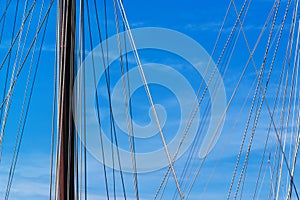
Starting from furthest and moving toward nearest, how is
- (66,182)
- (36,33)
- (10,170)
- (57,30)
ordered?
1. (10,170)
2. (36,33)
3. (57,30)
4. (66,182)

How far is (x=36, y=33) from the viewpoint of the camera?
9852 mm

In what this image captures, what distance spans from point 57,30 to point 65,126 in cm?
127

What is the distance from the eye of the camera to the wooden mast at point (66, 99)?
761cm

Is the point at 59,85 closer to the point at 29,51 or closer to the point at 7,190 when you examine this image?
the point at 29,51

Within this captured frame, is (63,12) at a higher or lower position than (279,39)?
lower

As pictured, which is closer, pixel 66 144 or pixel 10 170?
pixel 66 144

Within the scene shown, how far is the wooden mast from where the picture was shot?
25.0 ft

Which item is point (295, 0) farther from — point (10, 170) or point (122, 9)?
point (10, 170)

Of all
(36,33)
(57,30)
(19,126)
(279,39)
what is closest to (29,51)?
(36,33)

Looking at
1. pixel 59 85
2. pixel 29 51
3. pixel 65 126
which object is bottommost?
pixel 65 126

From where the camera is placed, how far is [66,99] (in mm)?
7898

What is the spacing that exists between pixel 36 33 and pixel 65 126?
8.45ft

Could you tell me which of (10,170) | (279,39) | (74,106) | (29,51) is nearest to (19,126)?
(10,170)

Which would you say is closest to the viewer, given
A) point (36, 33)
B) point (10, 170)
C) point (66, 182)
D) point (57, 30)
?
point (66, 182)
